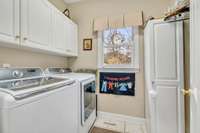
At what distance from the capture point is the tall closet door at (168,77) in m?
1.54

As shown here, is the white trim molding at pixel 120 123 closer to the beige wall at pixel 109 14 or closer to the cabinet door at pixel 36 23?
the beige wall at pixel 109 14

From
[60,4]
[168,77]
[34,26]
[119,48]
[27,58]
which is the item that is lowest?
[168,77]

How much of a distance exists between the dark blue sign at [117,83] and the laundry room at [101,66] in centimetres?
2

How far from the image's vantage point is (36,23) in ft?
5.22

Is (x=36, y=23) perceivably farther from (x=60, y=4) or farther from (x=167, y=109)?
(x=167, y=109)

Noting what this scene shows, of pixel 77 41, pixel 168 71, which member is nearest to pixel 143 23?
pixel 168 71

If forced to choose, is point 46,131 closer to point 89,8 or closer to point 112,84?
point 112,84

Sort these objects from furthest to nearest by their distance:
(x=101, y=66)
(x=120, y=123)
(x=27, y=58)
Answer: (x=101, y=66) < (x=120, y=123) < (x=27, y=58)

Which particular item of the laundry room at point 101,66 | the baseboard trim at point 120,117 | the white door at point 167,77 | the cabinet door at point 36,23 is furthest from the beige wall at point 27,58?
the white door at point 167,77

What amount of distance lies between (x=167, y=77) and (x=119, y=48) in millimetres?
1293

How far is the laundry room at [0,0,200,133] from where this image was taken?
96 cm

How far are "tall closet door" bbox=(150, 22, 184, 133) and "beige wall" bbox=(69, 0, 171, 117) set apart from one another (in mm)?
868

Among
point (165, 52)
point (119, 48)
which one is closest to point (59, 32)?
point (119, 48)

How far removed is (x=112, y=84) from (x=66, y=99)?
1384 mm
